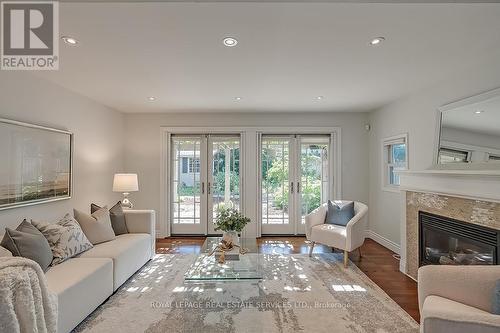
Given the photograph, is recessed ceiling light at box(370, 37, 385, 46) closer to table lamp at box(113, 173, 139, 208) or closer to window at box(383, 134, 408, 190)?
window at box(383, 134, 408, 190)

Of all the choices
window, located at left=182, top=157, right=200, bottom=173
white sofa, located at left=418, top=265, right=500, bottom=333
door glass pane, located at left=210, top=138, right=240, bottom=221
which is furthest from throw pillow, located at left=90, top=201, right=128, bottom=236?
white sofa, located at left=418, top=265, right=500, bottom=333

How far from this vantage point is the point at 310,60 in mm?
2553

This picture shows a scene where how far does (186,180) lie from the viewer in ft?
16.7

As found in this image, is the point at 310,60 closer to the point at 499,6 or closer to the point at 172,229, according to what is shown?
the point at 499,6

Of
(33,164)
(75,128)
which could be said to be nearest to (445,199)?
(33,164)

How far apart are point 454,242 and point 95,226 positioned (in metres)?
4.06

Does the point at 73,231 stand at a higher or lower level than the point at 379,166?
lower

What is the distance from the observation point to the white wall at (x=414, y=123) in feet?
8.51

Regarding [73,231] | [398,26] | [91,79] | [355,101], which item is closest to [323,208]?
[355,101]

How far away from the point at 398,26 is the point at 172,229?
477 cm

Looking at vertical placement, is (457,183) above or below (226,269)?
above

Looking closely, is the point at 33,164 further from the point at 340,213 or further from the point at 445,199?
the point at 445,199

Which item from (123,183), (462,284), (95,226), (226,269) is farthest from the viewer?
(123,183)

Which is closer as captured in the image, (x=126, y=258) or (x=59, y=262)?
(x=59, y=262)
